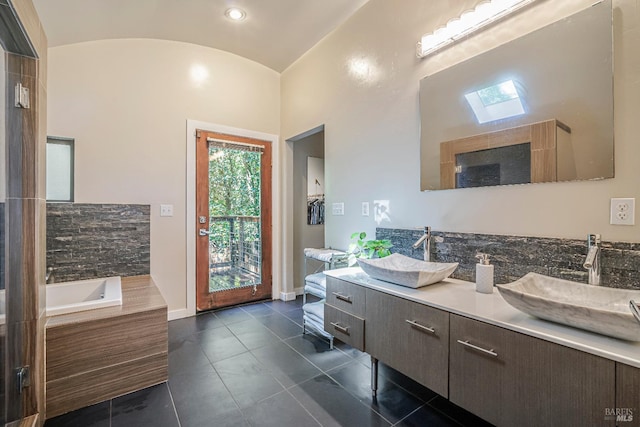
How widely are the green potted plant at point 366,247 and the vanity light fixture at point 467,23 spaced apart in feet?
4.39

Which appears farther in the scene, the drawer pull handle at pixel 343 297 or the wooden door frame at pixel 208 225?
the wooden door frame at pixel 208 225

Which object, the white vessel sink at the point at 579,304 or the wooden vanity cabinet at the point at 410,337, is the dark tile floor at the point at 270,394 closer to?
the wooden vanity cabinet at the point at 410,337

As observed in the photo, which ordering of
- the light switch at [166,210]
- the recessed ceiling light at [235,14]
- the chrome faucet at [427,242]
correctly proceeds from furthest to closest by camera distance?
the light switch at [166,210] < the recessed ceiling light at [235,14] < the chrome faucet at [427,242]

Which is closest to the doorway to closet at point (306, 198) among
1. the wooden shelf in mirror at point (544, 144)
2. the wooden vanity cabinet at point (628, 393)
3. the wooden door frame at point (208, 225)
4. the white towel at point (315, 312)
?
the wooden door frame at point (208, 225)

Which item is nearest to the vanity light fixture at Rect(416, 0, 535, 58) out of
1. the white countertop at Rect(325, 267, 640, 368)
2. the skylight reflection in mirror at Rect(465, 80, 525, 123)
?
the skylight reflection in mirror at Rect(465, 80, 525, 123)

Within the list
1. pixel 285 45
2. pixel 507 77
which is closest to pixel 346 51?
pixel 285 45

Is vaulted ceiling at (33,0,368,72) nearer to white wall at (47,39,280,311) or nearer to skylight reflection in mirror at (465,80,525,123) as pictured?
white wall at (47,39,280,311)

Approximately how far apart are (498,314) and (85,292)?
3.02m

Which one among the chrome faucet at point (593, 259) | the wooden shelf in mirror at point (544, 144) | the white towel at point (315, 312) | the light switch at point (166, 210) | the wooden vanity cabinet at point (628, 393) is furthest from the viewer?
the light switch at point (166, 210)

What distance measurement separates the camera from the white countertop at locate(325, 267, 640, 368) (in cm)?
85

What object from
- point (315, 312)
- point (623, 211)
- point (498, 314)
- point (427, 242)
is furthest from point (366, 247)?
point (623, 211)

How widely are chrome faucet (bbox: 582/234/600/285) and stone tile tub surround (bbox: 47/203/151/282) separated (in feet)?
10.7

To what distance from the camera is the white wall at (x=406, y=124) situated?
122 centimetres

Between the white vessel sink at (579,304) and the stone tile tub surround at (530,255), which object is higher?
the stone tile tub surround at (530,255)
